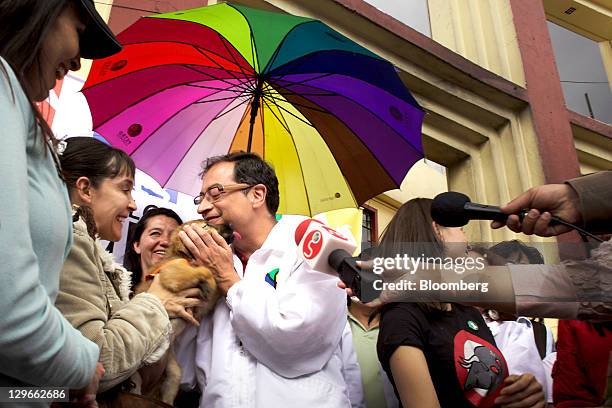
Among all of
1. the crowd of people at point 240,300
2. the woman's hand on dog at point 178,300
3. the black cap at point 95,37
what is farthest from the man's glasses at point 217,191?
the black cap at point 95,37

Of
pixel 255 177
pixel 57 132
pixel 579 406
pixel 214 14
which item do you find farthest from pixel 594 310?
pixel 57 132

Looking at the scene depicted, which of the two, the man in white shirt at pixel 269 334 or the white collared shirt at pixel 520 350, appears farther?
the white collared shirt at pixel 520 350

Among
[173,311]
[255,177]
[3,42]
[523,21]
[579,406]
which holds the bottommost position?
[579,406]

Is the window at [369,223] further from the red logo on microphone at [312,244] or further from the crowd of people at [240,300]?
the red logo on microphone at [312,244]

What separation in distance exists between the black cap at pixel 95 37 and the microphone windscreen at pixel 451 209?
3.41ft

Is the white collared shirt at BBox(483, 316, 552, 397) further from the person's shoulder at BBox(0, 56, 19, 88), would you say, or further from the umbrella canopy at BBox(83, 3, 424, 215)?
the person's shoulder at BBox(0, 56, 19, 88)

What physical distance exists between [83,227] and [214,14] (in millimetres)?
1734

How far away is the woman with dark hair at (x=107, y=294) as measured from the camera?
1.53 meters

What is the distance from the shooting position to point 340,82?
321 centimetres

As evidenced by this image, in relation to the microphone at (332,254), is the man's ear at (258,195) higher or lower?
higher

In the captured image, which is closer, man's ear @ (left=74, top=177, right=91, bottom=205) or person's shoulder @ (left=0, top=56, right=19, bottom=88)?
person's shoulder @ (left=0, top=56, right=19, bottom=88)

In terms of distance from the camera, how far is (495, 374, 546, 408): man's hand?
2.12 metres

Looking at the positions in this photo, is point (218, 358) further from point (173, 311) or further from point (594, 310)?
point (594, 310)

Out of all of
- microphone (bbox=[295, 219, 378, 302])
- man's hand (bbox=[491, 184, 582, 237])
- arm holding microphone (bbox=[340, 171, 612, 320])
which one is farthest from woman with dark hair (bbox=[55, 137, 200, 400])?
man's hand (bbox=[491, 184, 582, 237])
